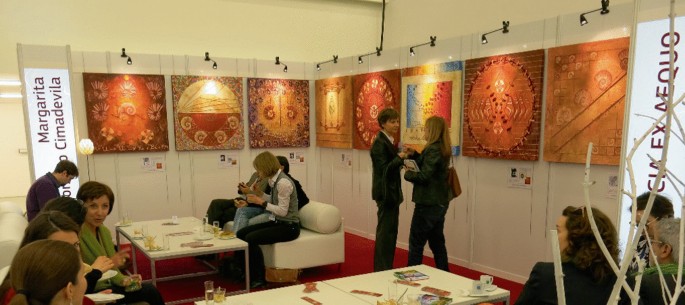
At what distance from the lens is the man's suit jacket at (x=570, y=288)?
215 centimetres

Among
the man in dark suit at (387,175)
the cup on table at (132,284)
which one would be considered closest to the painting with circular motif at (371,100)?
the man in dark suit at (387,175)

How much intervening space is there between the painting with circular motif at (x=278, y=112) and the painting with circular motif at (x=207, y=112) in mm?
229

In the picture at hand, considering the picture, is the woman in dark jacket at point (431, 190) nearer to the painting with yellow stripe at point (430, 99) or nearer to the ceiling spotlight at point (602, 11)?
the painting with yellow stripe at point (430, 99)

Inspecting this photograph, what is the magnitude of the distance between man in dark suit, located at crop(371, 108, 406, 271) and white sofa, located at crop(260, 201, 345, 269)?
704 millimetres

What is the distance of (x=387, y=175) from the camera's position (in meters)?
4.74

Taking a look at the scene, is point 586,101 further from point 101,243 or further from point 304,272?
point 101,243

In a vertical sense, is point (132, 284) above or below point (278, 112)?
below

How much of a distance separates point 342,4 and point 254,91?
Answer: 2.71 metres

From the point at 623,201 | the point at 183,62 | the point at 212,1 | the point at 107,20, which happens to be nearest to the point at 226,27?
the point at 212,1

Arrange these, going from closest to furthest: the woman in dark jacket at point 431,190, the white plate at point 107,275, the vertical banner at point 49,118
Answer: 1. the white plate at point 107,275
2. the woman in dark jacket at point 431,190
3. the vertical banner at point 49,118

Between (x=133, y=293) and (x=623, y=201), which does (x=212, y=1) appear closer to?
(x=133, y=293)

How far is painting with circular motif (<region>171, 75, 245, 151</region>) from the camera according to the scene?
23.9ft

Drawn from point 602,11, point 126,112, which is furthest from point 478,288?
point 126,112

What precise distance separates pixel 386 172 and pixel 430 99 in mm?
1666
